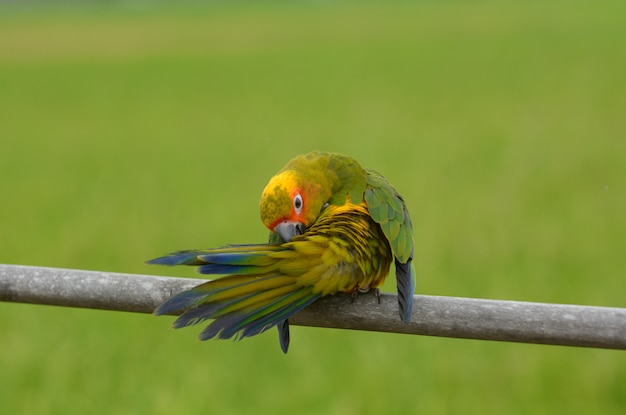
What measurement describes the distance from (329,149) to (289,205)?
8744mm

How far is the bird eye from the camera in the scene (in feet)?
8.77

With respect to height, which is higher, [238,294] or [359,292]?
[238,294]

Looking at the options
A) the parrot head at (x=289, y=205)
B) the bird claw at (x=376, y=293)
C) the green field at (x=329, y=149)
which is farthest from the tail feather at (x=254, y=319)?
the green field at (x=329, y=149)

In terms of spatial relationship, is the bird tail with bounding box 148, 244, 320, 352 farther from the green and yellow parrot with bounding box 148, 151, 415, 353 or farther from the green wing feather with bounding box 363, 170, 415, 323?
the green wing feather with bounding box 363, 170, 415, 323

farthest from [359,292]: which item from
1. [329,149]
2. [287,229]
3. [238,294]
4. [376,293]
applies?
[329,149]

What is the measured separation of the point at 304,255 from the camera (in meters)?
2.26

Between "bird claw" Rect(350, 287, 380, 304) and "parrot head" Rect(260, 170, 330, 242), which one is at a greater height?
"parrot head" Rect(260, 170, 330, 242)

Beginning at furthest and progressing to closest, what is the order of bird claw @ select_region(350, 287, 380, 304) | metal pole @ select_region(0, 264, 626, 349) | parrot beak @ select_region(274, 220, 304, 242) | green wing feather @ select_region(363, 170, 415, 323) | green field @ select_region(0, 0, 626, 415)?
green field @ select_region(0, 0, 626, 415)
parrot beak @ select_region(274, 220, 304, 242)
green wing feather @ select_region(363, 170, 415, 323)
bird claw @ select_region(350, 287, 380, 304)
metal pole @ select_region(0, 264, 626, 349)

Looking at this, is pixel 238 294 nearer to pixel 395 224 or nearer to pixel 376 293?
pixel 376 293

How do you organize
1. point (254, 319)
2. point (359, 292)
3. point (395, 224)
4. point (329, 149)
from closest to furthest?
point (254, 319) < point (359, 292) < point (395, 224) < point (329, 149)

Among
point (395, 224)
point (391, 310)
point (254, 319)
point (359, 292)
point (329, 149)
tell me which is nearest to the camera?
point (254, 319)

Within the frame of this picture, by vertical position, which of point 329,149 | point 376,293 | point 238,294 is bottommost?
point 329,149

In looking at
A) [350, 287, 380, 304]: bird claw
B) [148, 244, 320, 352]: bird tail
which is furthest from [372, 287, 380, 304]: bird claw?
[148, 244, 320, 352]: bird tail

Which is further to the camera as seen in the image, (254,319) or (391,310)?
(391,310)
